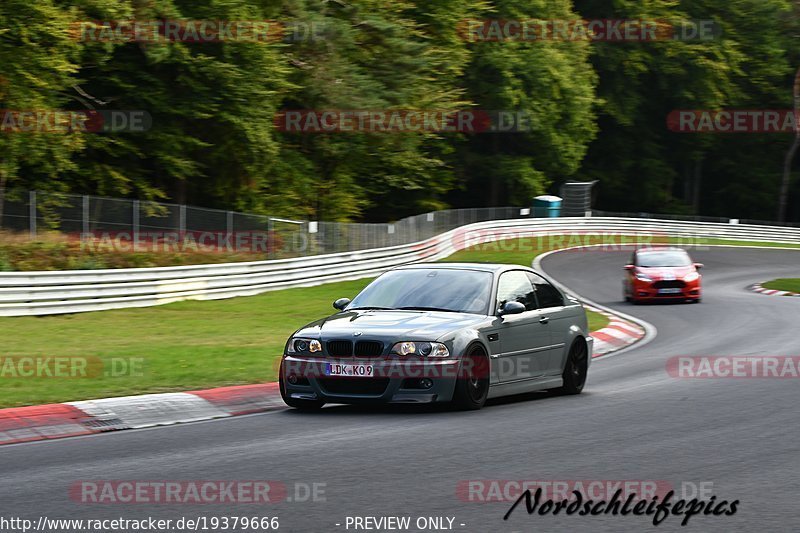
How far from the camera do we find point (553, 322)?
1273cm

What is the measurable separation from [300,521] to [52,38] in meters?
25.4

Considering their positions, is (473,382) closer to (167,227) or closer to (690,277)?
(167,227)

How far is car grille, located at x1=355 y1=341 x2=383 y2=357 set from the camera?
422 inches

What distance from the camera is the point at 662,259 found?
30594 millimetres

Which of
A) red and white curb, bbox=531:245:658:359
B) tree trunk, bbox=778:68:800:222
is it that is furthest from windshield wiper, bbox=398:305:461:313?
tree trunk, bbox=778:68:800:222

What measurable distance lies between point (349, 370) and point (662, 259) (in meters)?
21.1

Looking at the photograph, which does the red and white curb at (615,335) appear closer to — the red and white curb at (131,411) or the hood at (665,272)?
the hood at (665,272)

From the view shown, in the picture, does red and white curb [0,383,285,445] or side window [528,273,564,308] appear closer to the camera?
red and white curb [0,383,285,445]

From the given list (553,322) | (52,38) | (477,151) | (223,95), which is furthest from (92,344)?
(477,151)

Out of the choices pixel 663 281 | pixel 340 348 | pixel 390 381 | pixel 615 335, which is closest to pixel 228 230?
pixel 663 281

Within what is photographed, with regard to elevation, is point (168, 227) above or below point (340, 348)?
above

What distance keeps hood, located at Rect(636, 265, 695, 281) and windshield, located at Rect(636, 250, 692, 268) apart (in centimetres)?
31

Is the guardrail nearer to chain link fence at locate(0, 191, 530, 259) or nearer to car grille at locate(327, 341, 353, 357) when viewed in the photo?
chain link fence at locate(0, 191, 530, 259)

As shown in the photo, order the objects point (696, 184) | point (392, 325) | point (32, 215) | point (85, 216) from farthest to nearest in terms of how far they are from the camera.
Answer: point (696, 184), point (85, 216), point (32, 215), point (392, 325)
